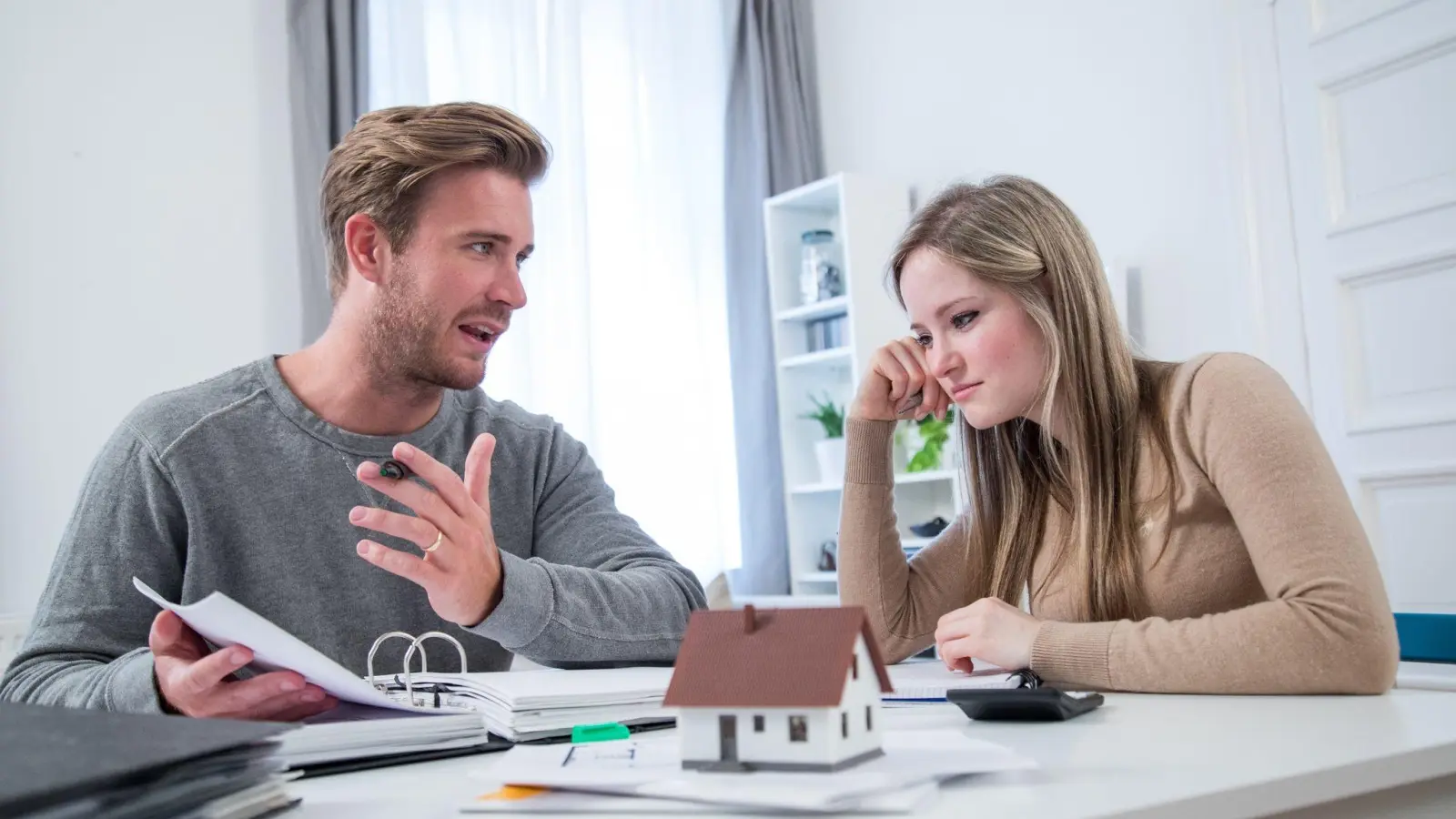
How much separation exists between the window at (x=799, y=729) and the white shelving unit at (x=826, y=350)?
315cm

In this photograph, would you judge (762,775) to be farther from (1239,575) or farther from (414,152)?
(414,152)

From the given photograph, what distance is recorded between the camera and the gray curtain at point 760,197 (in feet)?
14.2

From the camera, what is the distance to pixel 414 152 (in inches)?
64.6

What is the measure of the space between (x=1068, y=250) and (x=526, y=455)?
763mm

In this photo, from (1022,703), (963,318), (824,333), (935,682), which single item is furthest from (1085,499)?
(824,333)

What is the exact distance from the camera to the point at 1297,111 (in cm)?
302

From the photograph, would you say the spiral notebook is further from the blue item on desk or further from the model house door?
the blue item on desk

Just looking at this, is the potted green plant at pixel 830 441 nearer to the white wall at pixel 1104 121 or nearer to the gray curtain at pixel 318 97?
the white wall at pixel 1104 121

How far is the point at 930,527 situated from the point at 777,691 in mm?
3274

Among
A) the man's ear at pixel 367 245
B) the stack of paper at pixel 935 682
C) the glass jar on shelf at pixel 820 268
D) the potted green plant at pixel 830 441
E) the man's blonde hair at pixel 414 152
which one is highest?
the glass jar on shelf at pixel 820 268

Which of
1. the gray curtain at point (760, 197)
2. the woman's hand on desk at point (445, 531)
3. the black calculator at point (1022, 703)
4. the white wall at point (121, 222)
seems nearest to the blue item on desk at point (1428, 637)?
the black calculator at point (1022, 703)

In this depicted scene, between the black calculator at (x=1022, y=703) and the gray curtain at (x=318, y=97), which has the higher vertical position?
the gray curtain at (x=318, y=97)

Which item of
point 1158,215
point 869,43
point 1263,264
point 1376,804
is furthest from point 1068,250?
point 869,43

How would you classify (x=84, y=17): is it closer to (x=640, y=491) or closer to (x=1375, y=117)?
(x=640, y=491)
